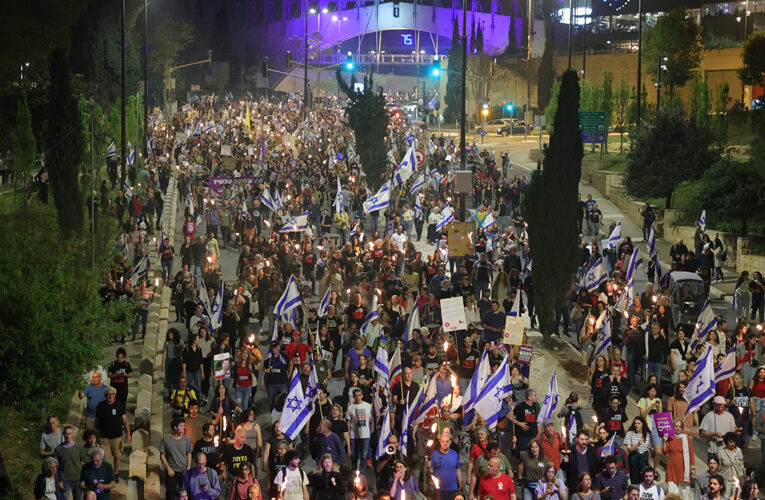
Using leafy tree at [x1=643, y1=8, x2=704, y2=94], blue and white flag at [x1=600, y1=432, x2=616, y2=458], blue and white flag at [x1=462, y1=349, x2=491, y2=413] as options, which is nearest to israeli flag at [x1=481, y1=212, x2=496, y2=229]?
blue and white flag at [x1=462, y1=349, x2=491, y2=413]

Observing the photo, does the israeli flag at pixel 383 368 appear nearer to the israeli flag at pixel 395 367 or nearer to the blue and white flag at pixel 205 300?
the israeli flag at pixel 395 367

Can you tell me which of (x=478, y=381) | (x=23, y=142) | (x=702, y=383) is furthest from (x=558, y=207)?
(x=23, y=142)

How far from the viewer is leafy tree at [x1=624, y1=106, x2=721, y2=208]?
39031mm

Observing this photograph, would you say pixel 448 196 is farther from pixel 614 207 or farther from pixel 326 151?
pixel 326 151

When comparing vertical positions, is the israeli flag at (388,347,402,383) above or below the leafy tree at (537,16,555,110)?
below

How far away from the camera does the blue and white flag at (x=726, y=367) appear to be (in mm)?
15000

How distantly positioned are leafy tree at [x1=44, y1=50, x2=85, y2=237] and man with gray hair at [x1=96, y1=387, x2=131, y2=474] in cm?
1193

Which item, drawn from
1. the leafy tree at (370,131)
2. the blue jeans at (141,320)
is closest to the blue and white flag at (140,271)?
the blue jeans at (141,320)

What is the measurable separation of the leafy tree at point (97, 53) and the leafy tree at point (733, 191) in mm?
25074

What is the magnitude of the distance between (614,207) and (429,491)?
30.9 m

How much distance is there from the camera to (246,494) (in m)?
11.0

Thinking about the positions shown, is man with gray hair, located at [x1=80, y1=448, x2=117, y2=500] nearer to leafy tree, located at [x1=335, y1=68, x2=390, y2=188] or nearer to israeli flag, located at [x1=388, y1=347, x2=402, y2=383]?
israeli flag, located at [x1=388, y1=347, x2=402, y2=383]

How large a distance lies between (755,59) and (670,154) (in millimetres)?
23079

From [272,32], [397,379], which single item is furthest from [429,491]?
[272,32]
